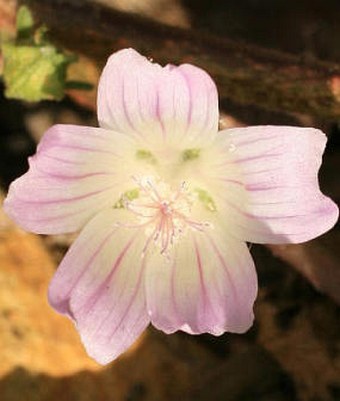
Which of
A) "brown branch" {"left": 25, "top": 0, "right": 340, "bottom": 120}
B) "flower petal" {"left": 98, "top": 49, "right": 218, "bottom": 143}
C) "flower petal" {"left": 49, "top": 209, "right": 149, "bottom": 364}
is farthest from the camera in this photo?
"brown branch" {"left": 25, "top": 0, "right": 340, "bottom": 120}

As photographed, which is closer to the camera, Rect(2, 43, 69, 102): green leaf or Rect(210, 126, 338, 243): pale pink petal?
Rect(210, 126, 338, 243): pale pink petal

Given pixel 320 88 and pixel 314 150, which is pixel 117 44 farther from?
pixel 314 150

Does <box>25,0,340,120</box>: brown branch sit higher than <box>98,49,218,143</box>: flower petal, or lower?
lower

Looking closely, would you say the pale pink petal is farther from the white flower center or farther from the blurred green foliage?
the blurred green foliage

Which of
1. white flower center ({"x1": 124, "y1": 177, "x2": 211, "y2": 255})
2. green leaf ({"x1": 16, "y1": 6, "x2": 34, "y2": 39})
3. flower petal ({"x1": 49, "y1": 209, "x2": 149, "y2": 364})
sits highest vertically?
green leaf ({"x1": 16, "y1": 6, "x2": 34, "y2": 39})

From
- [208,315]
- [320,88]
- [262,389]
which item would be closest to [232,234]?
[208,315]

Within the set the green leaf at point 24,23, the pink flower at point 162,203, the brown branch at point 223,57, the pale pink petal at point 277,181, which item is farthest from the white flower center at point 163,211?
the green leaf at point 24,23

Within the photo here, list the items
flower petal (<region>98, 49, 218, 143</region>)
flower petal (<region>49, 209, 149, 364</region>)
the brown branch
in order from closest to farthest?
flower petal (<region>98, 49, 218, 143</region>), flower petal (<region>49, 209, 149, 364</region>), the brown branch

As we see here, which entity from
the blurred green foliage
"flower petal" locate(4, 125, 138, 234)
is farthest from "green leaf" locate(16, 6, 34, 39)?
"flower petal" locate(4, 125, 138, 234)
